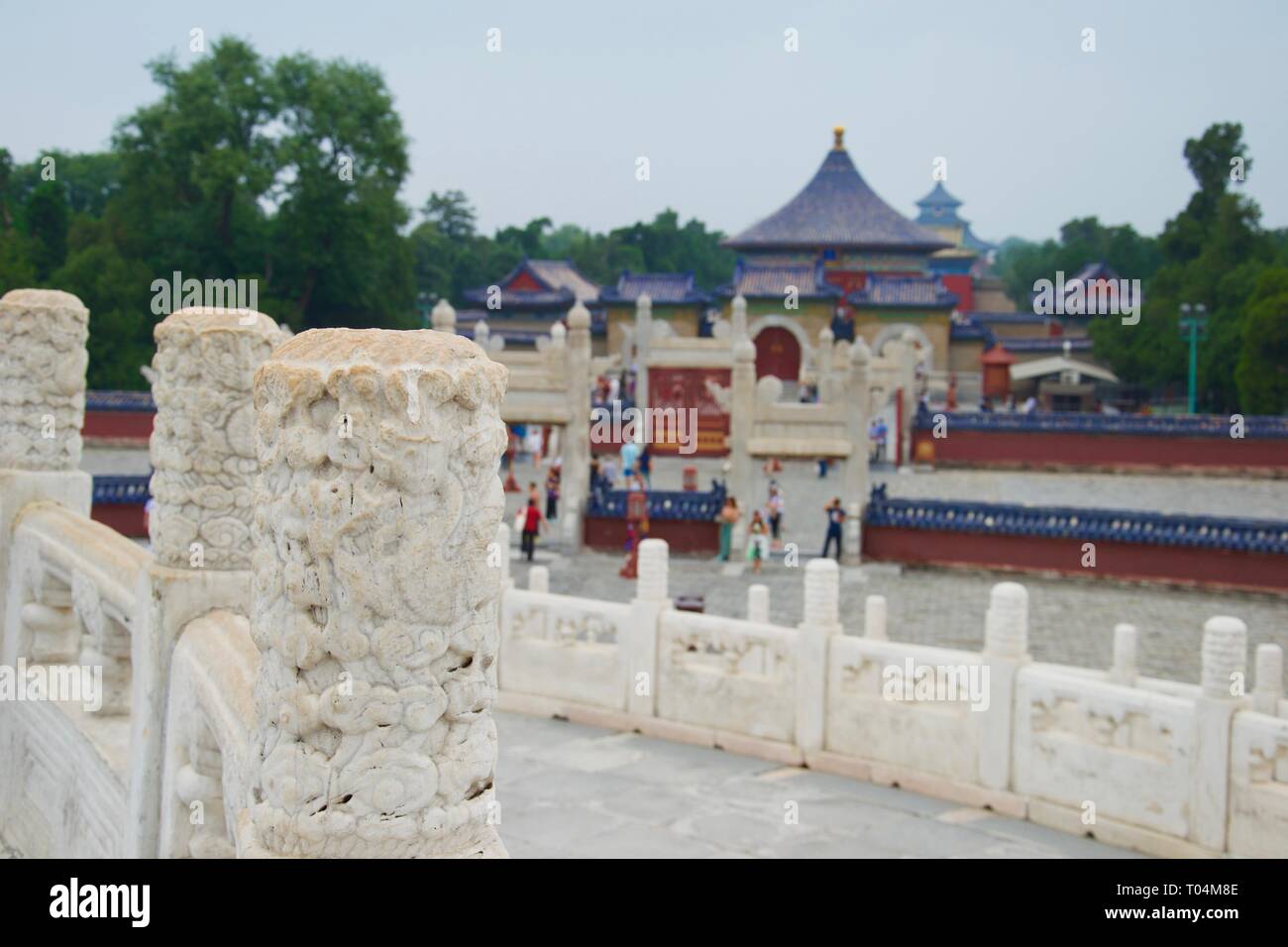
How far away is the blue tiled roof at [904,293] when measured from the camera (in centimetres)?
4650

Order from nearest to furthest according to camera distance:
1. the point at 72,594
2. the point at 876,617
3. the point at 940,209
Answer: the point at 72,594, the point at 876,617, the point at 940,209

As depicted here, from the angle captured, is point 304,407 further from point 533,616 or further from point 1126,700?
point 533,616

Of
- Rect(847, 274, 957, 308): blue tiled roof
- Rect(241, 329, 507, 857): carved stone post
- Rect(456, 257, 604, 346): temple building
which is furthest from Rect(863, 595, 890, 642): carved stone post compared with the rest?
Rect(456, 257, 604, 346): temple building

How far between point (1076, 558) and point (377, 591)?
61.3ft

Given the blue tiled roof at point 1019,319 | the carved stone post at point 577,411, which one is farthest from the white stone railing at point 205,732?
the blue tiled roof at point 1019,319

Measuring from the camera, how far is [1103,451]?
32.8m

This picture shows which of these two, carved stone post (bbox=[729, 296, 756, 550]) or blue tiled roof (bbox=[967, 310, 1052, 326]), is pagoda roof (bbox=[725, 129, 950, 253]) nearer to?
blue tiled roof (bbox=[967, 310, 1052, 326])

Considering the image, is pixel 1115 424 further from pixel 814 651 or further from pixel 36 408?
pixel 36 408

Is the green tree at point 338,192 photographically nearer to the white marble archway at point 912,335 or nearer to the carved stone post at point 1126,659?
the white marble archway at point 912,335

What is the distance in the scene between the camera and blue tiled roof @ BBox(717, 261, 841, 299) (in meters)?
45.0

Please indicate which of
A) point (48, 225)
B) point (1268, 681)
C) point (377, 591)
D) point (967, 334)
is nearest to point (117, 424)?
point (48, 225)

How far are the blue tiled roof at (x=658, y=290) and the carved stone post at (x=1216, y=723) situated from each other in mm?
40929

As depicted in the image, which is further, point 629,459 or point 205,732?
point 629,459
